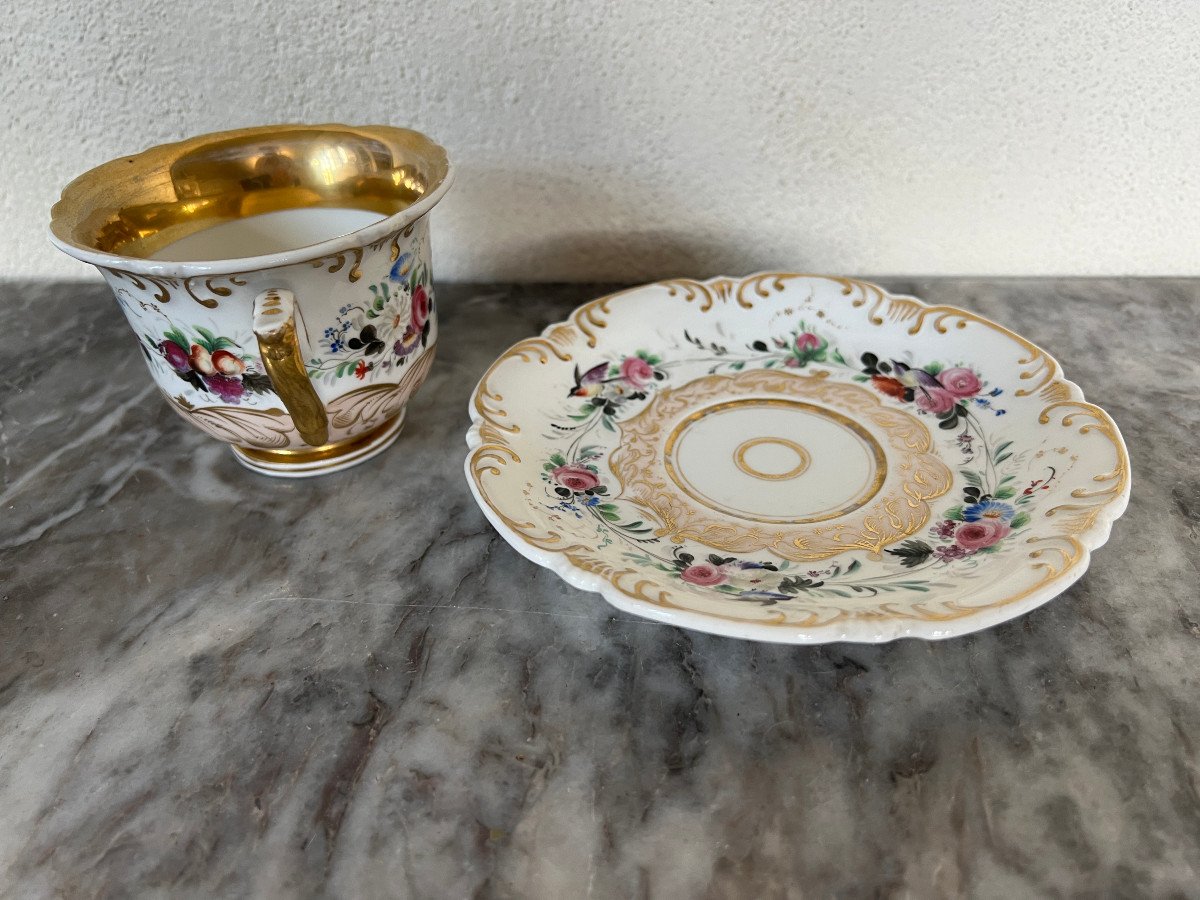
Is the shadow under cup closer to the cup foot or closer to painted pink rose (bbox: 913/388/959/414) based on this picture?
the cup foot

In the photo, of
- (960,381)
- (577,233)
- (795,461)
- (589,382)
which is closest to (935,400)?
(960,381)

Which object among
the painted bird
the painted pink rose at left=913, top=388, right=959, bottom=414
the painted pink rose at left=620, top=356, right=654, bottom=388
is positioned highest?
the painted pink rose at left=913, top=388, right=959, bottom=414

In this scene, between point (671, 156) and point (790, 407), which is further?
point (671, 156)

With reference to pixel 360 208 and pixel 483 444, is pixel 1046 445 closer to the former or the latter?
pixel 483 444

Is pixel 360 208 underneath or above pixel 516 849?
above

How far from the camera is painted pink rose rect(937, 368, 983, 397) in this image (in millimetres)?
626

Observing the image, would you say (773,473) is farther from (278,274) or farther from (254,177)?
(254,177)

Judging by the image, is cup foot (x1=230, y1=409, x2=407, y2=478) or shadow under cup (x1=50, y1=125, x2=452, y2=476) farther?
cup foot (x1=230, y1=409, x2=407, y2=478)

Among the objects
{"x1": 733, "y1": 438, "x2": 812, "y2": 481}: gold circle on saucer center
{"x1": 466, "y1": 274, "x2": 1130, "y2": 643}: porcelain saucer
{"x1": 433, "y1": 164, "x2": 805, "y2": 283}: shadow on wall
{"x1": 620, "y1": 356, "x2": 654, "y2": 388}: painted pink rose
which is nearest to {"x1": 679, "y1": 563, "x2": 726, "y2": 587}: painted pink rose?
{"x1": 466, "y1": 274, "x2": 1130, "y2": 643}: porcelain saucer

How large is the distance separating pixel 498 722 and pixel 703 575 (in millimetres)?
136

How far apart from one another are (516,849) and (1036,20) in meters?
0.71

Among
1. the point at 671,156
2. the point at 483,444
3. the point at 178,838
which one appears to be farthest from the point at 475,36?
the point at 178,838

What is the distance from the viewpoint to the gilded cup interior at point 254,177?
0.58 meters

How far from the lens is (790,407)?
2.10 feet
